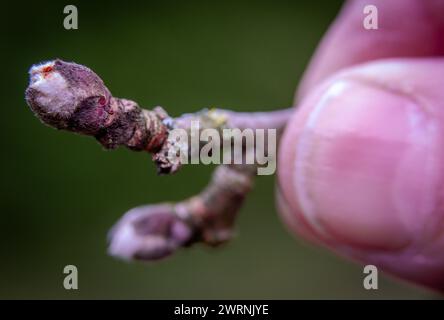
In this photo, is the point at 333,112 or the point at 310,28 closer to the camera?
the point at 333,112

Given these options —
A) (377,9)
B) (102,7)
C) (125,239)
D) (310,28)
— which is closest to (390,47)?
(377,9)

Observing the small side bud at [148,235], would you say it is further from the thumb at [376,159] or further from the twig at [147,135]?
the thumb at [376,159]

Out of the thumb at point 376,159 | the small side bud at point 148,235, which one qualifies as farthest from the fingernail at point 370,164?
the small side bud at point 148,235

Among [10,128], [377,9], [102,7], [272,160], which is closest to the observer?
[272,160]

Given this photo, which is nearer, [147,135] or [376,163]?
[147,135]

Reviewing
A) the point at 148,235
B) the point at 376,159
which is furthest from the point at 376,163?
the point at 148,235

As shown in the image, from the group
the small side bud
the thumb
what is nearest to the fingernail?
the thumb

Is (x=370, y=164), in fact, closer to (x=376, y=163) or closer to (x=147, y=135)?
(x=376, y=163)

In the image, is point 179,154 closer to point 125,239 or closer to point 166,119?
point 166,119

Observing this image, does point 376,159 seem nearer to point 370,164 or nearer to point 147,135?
point 370,164
